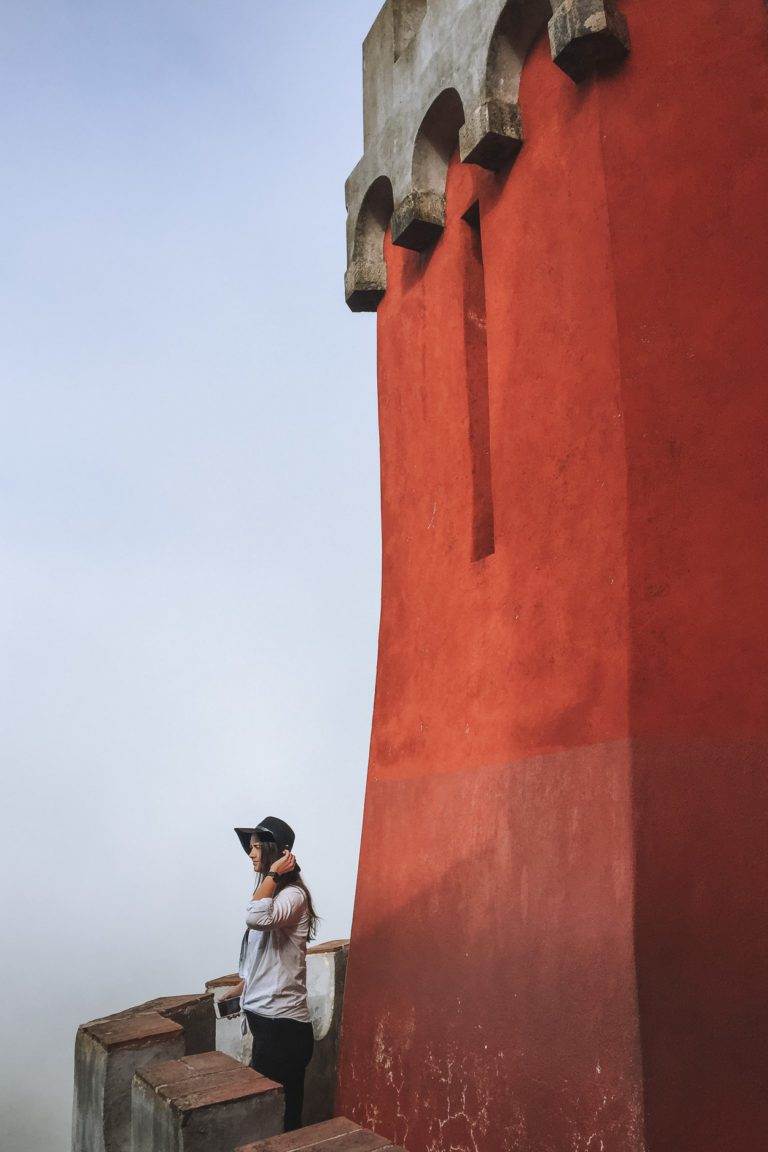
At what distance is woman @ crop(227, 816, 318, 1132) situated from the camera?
4.21 metres

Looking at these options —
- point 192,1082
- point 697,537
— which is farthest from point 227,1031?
point 697,537

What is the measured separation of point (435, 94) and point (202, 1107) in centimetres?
469

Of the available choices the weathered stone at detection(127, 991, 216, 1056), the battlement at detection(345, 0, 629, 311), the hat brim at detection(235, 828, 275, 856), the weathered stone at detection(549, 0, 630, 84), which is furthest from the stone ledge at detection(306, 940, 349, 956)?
the weathered stone at detection(549, 0, 630, 84)

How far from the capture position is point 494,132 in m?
4.15

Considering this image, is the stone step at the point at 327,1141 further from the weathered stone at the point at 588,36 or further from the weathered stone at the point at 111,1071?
the weathered stone at the point at 588,36

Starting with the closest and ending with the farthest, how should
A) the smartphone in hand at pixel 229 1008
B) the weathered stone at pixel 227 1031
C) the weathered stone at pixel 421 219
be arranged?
the smartphone in hand at pixel 229 1008, the weathered stone at pixel 421 219, the weathered stone at pixel 227 1031

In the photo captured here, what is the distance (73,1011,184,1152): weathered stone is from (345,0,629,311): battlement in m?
4.09

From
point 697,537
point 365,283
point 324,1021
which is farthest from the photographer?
point 324,1021

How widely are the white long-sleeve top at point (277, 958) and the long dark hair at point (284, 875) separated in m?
0.08

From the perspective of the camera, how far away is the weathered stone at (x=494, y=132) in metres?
4.16

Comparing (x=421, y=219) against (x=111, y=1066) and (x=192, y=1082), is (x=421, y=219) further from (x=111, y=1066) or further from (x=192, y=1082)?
(x=111, y=1066)

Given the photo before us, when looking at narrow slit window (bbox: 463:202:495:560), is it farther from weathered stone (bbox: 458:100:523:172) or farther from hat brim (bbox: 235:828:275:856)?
hat brim (bbox: 235:828:275:856)

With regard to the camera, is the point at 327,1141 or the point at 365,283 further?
the point at 365,283

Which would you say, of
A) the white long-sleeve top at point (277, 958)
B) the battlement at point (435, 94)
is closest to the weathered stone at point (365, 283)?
the battlement at point (435, 94)
